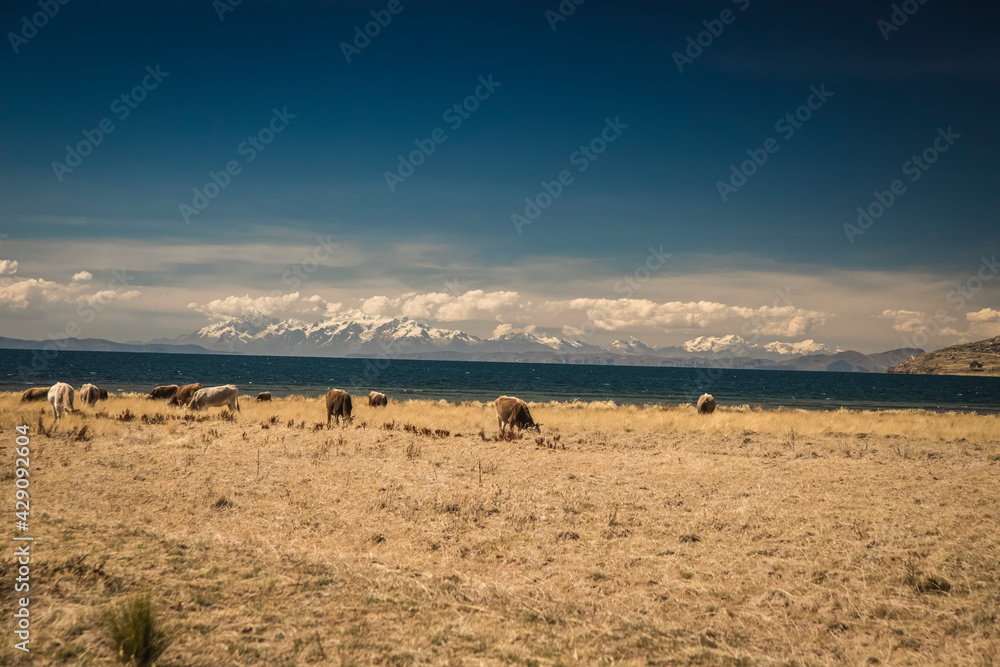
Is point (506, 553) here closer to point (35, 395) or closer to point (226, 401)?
point (226, 401)

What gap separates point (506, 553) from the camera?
9.23 meters

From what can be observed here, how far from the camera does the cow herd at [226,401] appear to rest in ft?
76.3

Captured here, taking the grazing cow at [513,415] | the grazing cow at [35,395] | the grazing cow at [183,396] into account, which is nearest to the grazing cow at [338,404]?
the grazing cow at [513,415]

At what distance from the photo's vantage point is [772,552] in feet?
29.7

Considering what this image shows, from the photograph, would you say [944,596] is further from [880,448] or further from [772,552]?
[880,448]

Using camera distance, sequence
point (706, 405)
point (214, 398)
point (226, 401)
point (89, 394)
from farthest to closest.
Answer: point (706, 405) < point (89, 394) < point (226, 401) < point (214, 398)

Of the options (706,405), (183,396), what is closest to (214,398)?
(183,396)

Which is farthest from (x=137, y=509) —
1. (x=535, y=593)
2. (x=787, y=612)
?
(x=787, y=612)

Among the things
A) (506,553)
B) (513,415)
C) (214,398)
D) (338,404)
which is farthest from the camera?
(214,398)

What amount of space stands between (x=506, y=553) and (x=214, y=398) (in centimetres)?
2422

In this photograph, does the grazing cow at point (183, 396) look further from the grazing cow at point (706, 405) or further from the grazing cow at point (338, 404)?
the grazing cow at point (706, 405)

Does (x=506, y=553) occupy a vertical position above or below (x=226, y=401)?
below

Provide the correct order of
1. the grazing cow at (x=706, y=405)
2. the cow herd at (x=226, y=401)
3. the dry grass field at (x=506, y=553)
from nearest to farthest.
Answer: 1. the dry grass field at (x=506, y=553)
2. the cow herd at (x=226, y=401)
3. the grazing cow at (x=706, y=405)

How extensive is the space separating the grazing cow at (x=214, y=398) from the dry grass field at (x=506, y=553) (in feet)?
33.1
